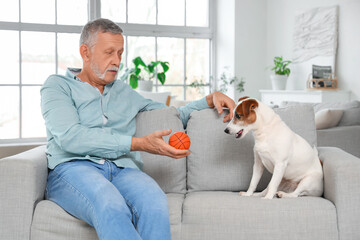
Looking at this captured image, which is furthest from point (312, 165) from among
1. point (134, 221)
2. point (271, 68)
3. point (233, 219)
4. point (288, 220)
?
point (271, 68)

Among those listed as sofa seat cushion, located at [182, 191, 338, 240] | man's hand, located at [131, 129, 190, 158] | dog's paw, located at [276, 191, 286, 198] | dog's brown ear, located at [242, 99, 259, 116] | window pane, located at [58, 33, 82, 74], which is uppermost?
window pane, located at [58, 33, 82, 74]

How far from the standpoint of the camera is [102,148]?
1.83 meters

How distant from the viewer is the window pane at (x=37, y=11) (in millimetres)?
5990

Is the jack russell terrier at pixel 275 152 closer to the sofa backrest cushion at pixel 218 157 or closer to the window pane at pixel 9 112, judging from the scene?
the sofa backrest cushion at pixel 218 157

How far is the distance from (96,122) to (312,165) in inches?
40.2

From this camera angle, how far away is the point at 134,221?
1771 millimetres

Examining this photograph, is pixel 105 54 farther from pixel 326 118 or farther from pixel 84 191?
pixel 326 118

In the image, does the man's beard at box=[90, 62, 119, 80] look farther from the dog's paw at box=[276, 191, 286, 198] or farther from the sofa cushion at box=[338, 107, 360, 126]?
the sofa cushion at box=[338, 107, 360, 126]

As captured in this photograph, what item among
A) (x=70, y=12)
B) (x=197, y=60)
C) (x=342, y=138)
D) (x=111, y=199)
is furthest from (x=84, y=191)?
(x=197, y=60)

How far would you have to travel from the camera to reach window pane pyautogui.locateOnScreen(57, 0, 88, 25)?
20.2ft

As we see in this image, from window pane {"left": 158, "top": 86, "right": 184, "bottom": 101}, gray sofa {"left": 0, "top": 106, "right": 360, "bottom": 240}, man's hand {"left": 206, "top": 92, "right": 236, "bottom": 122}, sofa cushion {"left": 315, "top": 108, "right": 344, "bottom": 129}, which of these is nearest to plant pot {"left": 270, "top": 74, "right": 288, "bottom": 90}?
window pane {"left": 158, "top": 86, "right": 184, "bottom": 101}

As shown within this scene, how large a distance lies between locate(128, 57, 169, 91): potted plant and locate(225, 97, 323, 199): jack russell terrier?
3808mm

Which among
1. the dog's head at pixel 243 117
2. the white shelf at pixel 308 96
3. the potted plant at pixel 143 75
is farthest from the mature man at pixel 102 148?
the potted plant at pixel 143 75

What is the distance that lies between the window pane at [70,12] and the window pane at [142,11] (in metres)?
0.69
